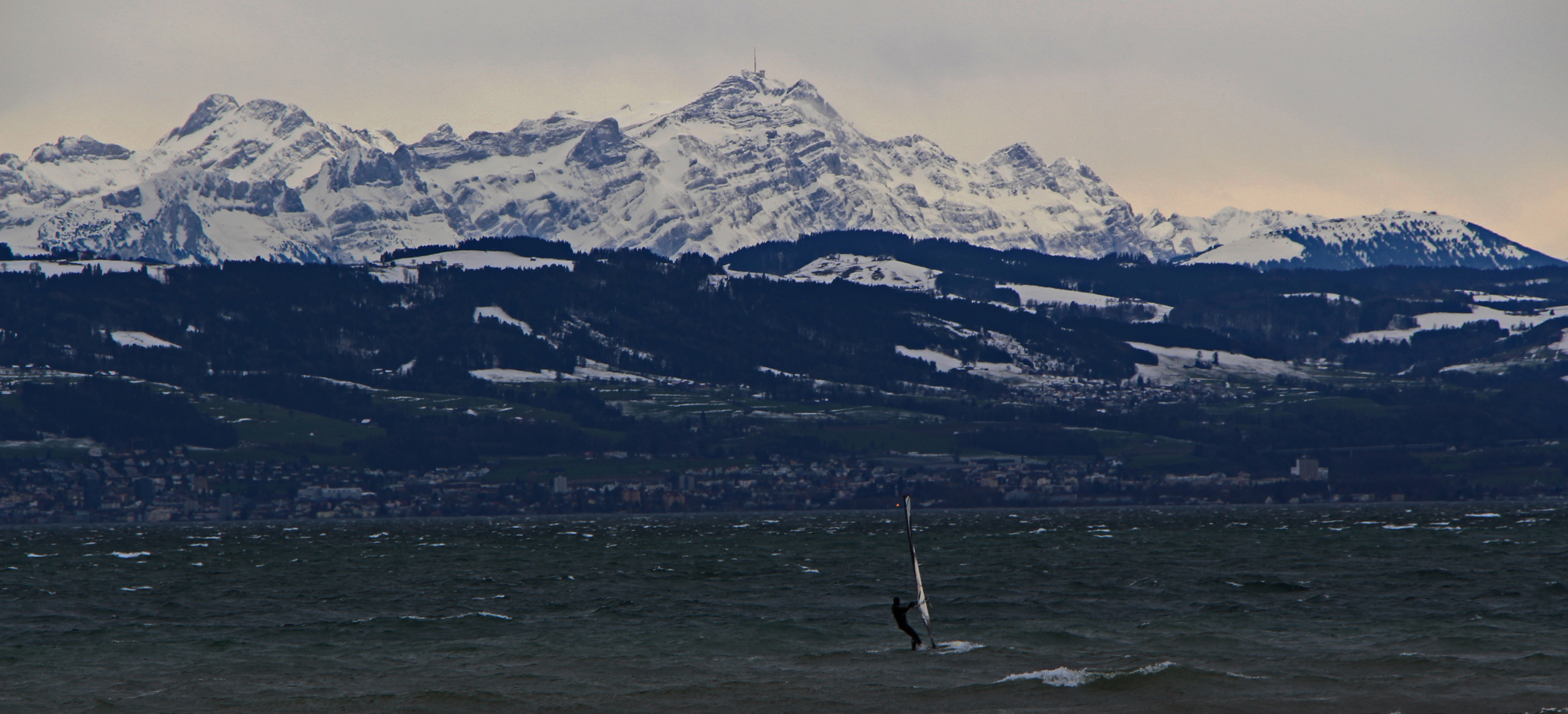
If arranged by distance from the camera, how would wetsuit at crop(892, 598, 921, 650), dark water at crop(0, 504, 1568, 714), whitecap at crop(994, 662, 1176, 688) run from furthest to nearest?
wetsuit at crop(892, 598, 921, 650)
whitecap at crop(994, 662, 1176, 688)
dark water at crop(0, 504, 1568, 714)

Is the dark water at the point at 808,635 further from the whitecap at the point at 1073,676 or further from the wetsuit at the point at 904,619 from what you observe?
the wetsuit at the point at 904,619

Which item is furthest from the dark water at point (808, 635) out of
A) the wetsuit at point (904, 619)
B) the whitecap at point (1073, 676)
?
the wetsuit at point (904, 619)

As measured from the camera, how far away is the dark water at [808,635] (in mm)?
63844

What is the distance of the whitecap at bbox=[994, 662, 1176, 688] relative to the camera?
64688 millimetres

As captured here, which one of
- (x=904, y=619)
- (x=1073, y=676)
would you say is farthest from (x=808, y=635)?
(x=1073, y=676)

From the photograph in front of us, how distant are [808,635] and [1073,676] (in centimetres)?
2081

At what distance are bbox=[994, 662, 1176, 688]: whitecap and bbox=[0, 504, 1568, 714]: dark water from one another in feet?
0.83

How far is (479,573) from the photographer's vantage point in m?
138

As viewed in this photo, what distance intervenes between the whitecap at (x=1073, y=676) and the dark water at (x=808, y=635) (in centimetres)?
25

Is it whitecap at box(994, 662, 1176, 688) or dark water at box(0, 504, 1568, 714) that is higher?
whitecap at box(994, 662, 1176, 688)

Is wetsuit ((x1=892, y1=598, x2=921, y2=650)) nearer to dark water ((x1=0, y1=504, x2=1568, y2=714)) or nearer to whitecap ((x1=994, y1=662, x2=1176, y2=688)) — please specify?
dark water ((x1=0, y1=504, x2=1568, y2=714))

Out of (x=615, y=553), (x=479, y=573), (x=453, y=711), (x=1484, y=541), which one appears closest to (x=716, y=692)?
(x=453, y=711)

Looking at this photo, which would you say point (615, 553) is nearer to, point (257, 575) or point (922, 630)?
point (257, 575)

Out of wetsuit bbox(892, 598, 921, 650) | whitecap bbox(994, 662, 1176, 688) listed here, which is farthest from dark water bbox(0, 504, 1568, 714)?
wetsuit bbox(892, 598, 921, 650)
